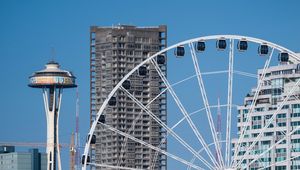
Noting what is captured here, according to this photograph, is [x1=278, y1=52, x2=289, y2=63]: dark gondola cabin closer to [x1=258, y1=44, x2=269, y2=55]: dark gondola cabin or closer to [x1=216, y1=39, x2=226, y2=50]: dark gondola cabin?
[x1=258, y1=44, x2=269, y2=55]: dark gondola cabin

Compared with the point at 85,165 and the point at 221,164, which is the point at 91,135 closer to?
the point at 85,165

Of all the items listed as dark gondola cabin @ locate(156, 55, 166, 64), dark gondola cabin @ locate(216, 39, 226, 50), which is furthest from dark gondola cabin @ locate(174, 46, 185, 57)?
dark gondola cabin @ locate(216, 39, 226, 50)

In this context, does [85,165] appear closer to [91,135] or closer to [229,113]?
[91,135]

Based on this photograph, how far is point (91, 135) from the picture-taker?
133 meters

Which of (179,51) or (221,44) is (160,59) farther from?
(221,44)

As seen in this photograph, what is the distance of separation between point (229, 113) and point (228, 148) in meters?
3.88

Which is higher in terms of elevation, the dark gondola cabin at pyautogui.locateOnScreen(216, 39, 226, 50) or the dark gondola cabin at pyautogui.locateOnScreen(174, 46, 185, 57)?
the dark gondola cabin at pyautogui.locateOnScreen(216, 39, 226, 50)

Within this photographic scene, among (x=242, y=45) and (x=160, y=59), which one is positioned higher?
(x=242, y=45)

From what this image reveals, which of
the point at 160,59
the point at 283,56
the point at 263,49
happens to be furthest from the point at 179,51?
the point at 283,56

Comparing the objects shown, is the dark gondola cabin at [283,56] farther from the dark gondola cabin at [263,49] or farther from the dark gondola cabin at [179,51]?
the dark gondola cabin at [179,51]

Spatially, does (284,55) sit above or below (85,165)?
above

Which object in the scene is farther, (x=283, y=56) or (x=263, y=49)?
(x=263, y=49)

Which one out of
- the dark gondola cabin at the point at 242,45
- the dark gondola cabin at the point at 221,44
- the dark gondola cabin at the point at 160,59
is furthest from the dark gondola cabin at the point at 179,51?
the dark gondola cabin at the point at 242,45

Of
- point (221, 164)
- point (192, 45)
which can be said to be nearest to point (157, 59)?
point (192, 45)
